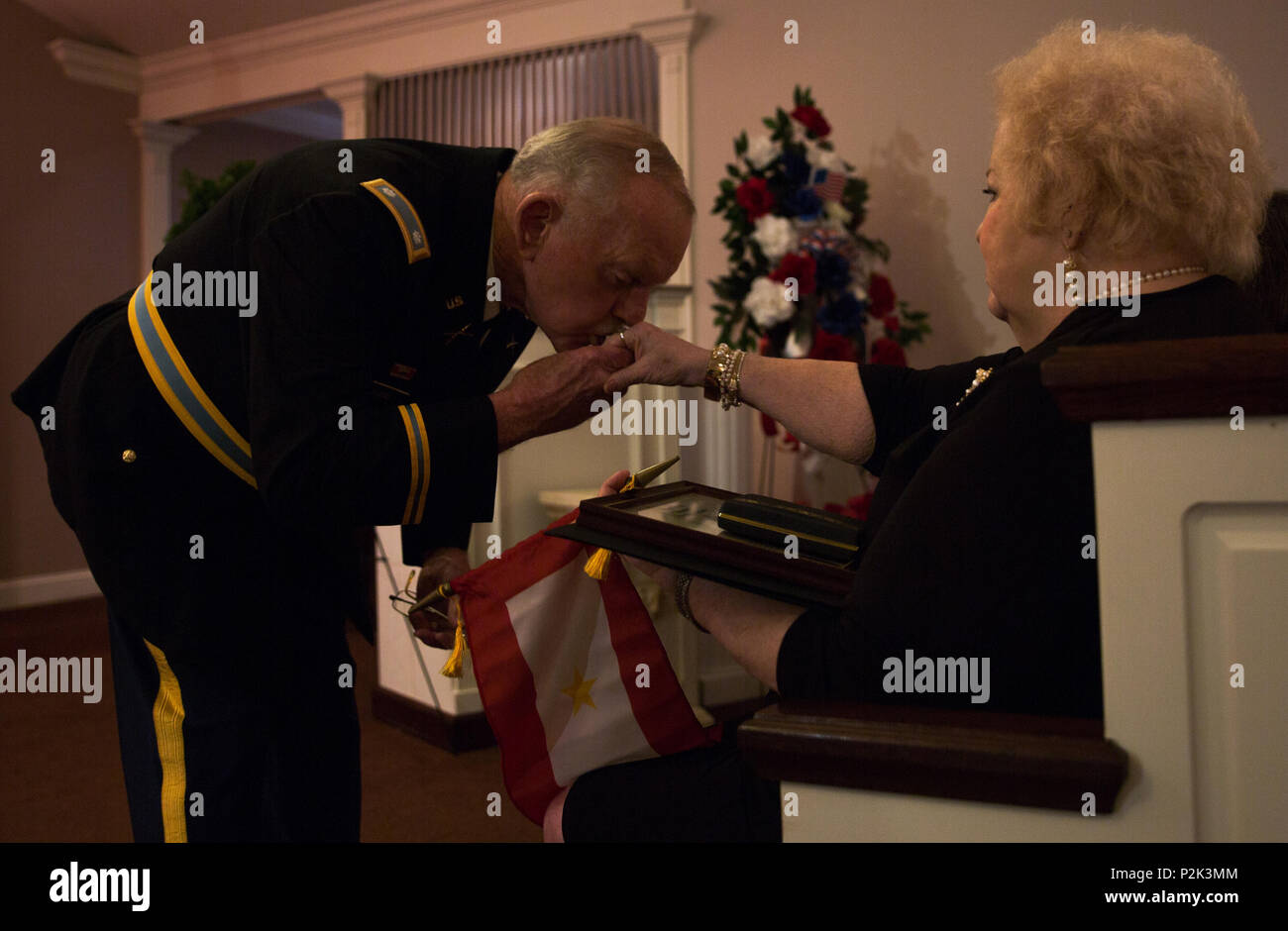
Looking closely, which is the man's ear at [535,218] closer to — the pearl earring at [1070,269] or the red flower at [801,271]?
the pearl earring at [1070,269]

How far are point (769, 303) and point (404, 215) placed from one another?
242 centimetres

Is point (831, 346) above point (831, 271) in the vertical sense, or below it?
below

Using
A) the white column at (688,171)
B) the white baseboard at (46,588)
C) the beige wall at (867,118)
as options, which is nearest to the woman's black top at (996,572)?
the beige wall at (867,118)

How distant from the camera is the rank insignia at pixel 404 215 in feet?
3.79

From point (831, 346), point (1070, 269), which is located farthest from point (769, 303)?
point (1070, 269)

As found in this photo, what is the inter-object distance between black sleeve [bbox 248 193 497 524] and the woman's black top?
438 mm

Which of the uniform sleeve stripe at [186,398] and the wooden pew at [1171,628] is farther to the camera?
the uniform sleeve stripe at [186,398]

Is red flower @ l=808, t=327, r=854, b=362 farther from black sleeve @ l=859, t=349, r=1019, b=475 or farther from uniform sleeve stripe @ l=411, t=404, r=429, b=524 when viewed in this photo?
uniform sleeve stripe @ l=411, t=404, r=429, b=524

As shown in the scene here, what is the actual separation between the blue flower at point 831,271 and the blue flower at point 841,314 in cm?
5

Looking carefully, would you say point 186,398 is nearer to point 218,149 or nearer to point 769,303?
point 769,303

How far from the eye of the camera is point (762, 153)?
3.52 metres

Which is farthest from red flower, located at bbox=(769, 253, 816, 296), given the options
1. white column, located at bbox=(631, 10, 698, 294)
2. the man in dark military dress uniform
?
the man in dark military dress uniform

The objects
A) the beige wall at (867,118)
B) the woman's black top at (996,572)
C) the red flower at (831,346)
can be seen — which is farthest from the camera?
the beige wall at (867,118)

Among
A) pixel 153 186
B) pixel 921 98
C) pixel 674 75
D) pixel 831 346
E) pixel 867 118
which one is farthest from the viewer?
pixel 153 186
